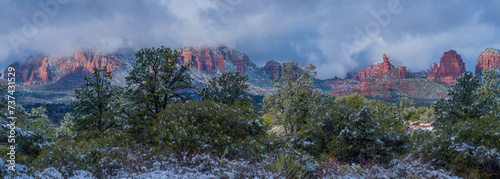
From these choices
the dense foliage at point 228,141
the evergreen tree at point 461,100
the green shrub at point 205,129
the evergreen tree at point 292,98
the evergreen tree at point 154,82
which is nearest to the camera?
the dense foliage at point 228,141

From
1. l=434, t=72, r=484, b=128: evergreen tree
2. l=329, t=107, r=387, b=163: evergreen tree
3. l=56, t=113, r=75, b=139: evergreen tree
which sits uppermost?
l=434, t=72, r=484, b=128: evergreen tree

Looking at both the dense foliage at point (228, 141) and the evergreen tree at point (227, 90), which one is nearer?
the dense foliage at point (228, 141)

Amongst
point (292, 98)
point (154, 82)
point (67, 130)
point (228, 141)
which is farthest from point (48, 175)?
point (67, 130)

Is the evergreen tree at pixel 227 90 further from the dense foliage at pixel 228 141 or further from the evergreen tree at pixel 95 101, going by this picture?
the evergreen tree at pixel 95 101

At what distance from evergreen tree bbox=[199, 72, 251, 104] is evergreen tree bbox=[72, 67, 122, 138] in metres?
6.66

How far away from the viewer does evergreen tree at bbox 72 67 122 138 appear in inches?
770

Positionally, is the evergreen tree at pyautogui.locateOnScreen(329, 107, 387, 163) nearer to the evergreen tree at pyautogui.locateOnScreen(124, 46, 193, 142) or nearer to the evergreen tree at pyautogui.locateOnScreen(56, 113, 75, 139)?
the evergreen tree at pyautogui.locateOnScreen(124, 46, 193, 142)

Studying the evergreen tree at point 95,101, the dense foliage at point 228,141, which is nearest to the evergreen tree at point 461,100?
the dense foliage at point 228,141

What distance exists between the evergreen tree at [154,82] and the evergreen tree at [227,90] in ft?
6.60

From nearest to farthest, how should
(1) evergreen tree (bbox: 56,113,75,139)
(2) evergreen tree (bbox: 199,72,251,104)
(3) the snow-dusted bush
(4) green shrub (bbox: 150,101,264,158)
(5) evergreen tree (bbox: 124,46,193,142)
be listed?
(3) the snow-dusted bush
(4) green shrub (bbox: 150,101,264,158)
(5) evergreen tree (bbox: 124,46,193,142)
(2) evergreen tree (bbox: 199,72,251,104)
(1) evergreen tree (bbox: 56,113,75,139)

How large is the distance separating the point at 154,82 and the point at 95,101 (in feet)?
21.5

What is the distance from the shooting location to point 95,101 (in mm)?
19656

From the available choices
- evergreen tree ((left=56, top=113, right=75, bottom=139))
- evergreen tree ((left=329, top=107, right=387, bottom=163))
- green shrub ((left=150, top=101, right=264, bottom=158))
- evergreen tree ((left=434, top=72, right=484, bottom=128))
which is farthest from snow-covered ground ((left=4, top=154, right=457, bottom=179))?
evergreen tree ((left=56, top=113, right=75, bottom=139))

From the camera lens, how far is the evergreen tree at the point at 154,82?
54.1 feet
